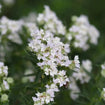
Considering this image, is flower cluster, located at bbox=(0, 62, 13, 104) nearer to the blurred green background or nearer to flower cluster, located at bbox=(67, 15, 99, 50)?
flower cluster, located at bbox=(67, 15, 99, 50)

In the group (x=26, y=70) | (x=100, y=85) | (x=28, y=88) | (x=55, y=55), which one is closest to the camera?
(x=55, y=55)

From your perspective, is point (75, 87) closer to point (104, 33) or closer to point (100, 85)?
point (100, 85)

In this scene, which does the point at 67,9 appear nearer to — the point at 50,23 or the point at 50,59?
the point at 50,23

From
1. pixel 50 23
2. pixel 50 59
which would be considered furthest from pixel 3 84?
pixel 50 23

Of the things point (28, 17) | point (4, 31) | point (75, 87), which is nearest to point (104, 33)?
point (28, 17)

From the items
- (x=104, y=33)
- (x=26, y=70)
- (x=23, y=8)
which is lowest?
(x=26, y=70)

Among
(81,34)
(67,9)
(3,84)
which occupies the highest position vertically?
(67,9)
